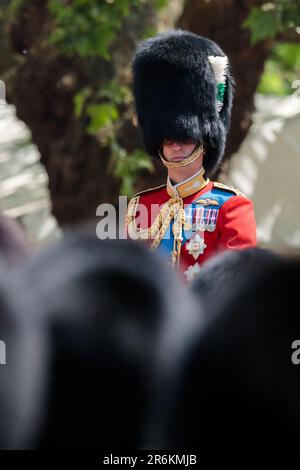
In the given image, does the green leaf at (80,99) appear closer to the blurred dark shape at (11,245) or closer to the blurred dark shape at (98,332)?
the blurred dark shape at (11,245)

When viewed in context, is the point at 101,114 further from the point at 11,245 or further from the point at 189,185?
the point at 11,245

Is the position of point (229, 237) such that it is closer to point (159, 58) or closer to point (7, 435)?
point (159, 58)

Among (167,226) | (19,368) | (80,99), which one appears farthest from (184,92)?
(80,99)

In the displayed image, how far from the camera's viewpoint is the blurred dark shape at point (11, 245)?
1961 mm

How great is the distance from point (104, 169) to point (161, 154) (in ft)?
12.1

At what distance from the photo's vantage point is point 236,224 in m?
3.91

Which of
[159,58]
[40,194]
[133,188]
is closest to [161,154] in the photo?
[159,58]

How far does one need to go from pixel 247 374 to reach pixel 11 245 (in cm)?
44

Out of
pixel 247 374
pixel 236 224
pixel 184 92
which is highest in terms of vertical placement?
pixel 184 92

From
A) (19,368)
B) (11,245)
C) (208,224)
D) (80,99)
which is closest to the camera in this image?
(19,368)

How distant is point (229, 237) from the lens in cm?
389

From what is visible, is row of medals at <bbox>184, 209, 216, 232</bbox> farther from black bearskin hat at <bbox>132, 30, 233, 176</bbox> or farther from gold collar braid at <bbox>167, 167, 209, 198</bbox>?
black bearskin hat at <bbox>132, 30, 233, 176</bbox>

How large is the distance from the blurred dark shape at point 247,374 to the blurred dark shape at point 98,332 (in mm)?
57

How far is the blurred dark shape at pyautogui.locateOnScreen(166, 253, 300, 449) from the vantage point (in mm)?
1851
